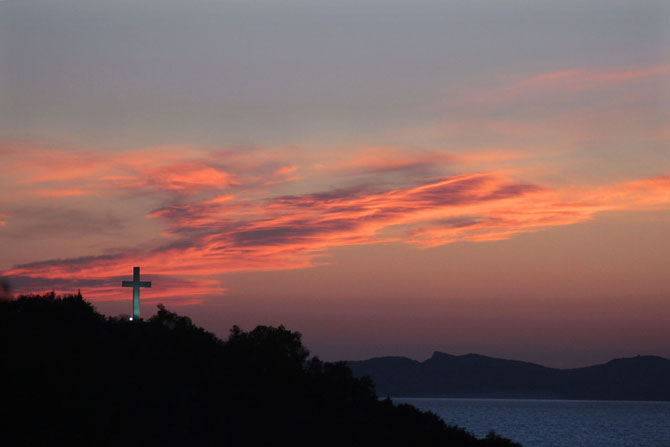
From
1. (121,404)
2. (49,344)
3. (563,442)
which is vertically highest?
(49,344)

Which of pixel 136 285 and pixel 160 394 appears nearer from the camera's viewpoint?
pixel 160 394

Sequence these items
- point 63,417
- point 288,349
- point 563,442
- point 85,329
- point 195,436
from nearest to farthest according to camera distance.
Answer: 1. point 63,417
2. point 195,436
3. point 85,329
4. point 288,349
5. point 563,442

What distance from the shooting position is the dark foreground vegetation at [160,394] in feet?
107

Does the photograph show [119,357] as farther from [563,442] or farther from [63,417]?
[563,442]

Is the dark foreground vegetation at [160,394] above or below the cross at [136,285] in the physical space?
below

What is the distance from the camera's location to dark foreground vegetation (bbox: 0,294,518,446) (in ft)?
107

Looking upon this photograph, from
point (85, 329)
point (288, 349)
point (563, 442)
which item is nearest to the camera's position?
point (85, 329)

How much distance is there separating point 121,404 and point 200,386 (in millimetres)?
5153

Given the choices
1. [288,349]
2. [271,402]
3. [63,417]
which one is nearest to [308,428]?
[271,402]

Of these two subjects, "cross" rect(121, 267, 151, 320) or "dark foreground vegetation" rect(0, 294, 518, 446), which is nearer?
"dark foreground vegetation" rect(0, 294, 518, 446)

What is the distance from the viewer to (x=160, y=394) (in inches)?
1460

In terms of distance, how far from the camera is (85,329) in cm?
4200

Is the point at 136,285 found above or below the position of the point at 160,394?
above

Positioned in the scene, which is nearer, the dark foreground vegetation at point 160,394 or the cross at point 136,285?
the dark foreground vegetation at point 160,394
